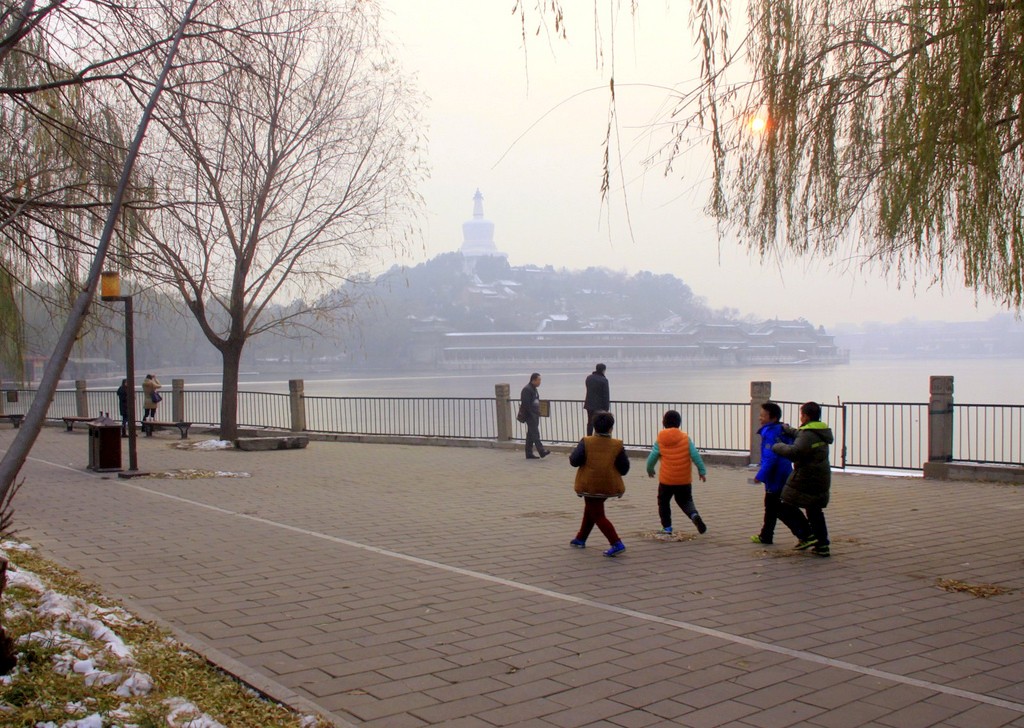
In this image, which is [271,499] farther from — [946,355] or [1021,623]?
[946,355]

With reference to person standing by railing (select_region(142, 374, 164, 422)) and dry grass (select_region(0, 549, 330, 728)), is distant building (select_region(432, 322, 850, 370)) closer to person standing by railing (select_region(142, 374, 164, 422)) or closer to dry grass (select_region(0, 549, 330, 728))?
person standing by railing (select_region(142, 374, 164, 422))

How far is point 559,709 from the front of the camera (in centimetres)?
454

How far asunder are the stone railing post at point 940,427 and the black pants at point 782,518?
6.75 meters

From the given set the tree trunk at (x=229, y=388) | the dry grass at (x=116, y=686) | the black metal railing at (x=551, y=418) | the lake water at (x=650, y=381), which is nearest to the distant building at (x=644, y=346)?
the lake water at (x=650, y=381)

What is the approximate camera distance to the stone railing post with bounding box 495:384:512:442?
20.7 metres

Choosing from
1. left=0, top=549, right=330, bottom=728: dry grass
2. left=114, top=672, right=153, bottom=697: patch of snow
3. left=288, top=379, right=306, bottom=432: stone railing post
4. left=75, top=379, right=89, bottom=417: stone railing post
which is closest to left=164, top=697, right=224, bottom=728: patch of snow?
left=0, top=549, right=330, bottom=728: dry grass

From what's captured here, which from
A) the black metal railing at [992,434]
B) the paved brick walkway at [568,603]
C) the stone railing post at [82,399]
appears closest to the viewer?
the paved brick walkway at [568,603]

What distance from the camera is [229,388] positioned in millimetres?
22906

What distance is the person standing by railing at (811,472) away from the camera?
814 centimetres

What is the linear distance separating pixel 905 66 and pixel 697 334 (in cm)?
5815

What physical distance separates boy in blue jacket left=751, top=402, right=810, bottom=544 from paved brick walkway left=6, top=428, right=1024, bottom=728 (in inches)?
12.7

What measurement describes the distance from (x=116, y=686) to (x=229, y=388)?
19.1m

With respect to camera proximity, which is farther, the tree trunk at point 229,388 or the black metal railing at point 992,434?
the tree trunk at point 229,388

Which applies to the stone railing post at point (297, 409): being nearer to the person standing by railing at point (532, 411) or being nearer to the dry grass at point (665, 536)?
the person standing by railing at point (532, 411)
